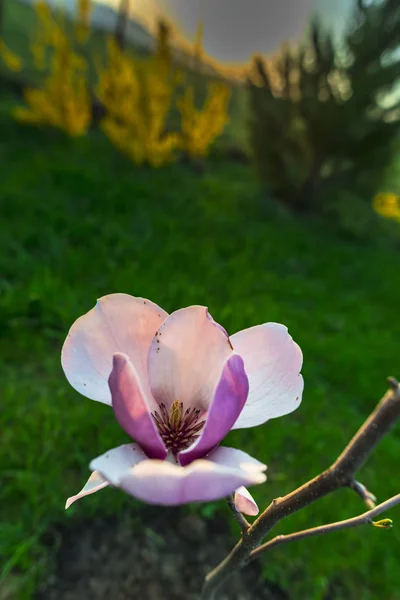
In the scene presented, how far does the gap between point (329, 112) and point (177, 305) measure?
234cm

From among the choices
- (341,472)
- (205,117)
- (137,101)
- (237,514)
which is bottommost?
(237,514)

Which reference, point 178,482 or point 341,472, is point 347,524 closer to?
point 341,472

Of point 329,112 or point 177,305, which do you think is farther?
point 329,112

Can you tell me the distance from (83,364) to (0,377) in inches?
49.5

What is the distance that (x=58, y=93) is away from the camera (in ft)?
11.0

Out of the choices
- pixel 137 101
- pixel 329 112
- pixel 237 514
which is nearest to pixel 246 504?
pixel 237 514

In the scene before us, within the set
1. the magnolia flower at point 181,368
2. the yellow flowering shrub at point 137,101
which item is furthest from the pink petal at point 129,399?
the yellow flowering shrub at point 137,101

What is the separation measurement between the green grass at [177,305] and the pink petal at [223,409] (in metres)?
0.84

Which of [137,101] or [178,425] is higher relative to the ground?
[137,101]

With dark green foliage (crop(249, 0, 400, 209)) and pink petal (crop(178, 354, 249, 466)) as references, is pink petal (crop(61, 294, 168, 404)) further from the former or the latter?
dark green foliage (crop(249, 0, 400, 209))

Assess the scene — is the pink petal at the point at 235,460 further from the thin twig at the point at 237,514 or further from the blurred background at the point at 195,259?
the blurred background at the point at 195,259

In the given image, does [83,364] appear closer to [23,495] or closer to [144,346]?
[144,346]

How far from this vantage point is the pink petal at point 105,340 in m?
0.43

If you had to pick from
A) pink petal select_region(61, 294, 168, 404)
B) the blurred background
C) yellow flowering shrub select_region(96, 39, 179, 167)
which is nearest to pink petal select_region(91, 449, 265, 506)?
pink petal select_region(61, 294, 168, 404)
